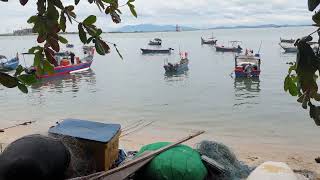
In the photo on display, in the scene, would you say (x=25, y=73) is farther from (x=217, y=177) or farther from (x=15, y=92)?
(x=15, y=92)

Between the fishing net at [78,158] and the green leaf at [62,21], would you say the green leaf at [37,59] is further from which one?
the fishing net at [78,158]

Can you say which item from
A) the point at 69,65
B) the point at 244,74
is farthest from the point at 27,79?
the point at 69,65

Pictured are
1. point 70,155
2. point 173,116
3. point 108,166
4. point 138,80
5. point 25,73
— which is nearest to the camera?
point 25,73

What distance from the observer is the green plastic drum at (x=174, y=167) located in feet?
23.1

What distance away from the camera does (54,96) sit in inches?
1236

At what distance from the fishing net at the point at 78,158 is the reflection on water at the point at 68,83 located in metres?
25.2

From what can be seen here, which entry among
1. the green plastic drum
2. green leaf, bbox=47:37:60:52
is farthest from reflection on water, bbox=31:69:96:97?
green leaf, bbox=47:37:60:52

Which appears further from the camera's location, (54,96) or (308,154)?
(54,96)

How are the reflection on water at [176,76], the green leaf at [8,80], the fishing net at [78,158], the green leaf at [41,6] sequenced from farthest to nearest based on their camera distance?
the reflection on water at [176,76] < the fishing net at [78,158] < the green leaf at [8,80] < the green leaf at [41,6]

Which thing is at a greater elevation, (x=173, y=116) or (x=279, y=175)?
(x=279, y=175)

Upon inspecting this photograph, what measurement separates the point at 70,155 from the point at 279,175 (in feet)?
10.5

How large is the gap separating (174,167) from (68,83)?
32.7 m

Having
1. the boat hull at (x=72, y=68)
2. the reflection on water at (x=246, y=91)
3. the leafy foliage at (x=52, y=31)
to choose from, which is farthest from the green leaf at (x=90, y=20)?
the boat hull at (x=72, y=68)

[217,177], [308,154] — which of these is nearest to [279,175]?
[217,177]
